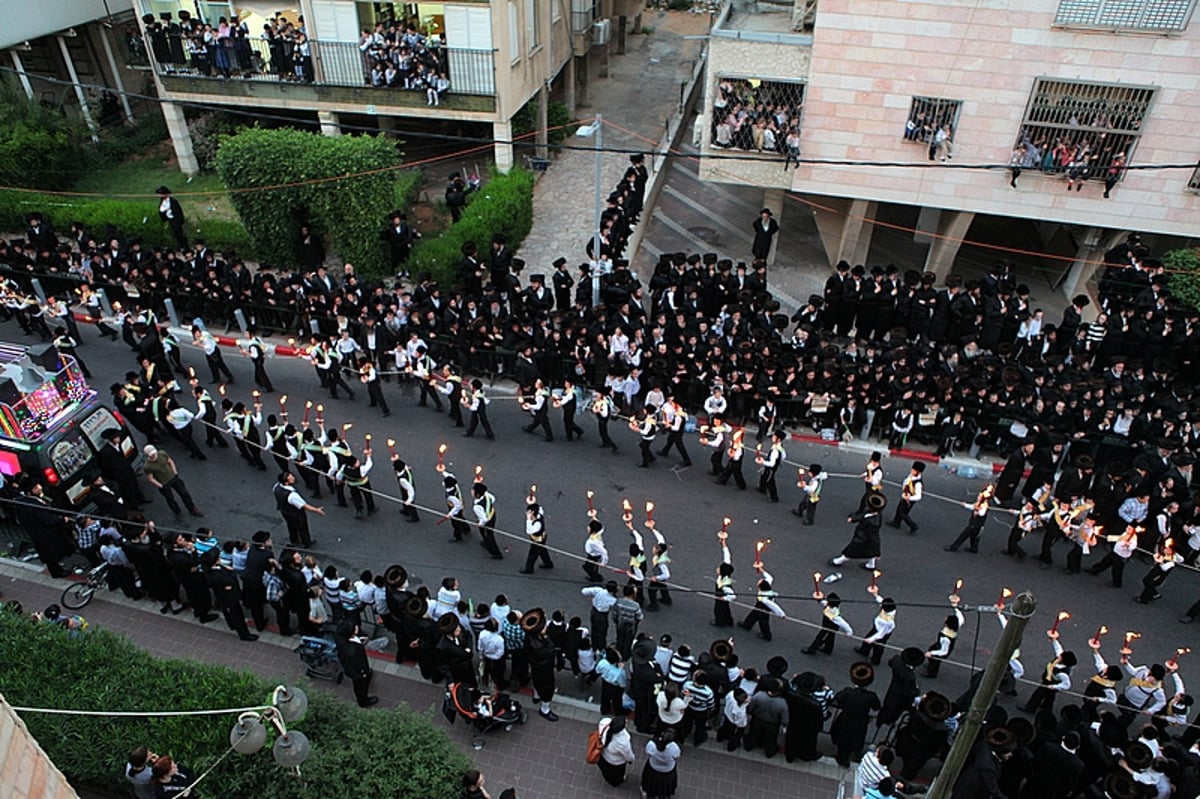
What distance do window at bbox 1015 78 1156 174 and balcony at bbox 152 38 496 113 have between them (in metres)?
11.7

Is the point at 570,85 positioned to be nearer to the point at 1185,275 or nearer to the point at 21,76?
the point at 21,76

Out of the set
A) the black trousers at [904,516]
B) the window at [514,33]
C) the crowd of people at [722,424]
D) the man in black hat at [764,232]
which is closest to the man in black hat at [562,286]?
the crowd of people at [722,424]

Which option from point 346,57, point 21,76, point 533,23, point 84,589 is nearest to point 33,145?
point 21,76

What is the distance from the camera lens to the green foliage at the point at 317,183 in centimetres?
1745

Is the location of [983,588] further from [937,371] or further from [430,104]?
[430,104]

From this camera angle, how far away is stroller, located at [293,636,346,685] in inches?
401

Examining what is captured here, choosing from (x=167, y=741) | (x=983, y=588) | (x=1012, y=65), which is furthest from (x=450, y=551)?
(x=1012, y=65)

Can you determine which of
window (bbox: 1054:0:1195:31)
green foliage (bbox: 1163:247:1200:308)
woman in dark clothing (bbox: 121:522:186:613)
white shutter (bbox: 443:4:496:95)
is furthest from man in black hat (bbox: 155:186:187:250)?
green foliage (bbox: 1163:247:1200:308)

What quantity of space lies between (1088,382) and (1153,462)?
1720 mm

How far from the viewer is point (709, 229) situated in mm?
22453

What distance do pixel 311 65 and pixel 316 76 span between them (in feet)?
0.86

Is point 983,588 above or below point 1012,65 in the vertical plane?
below

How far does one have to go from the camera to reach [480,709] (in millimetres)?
9391

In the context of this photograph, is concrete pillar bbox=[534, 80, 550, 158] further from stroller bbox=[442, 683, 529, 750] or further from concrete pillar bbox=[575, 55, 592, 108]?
stroller bbox=[442, 683, 529, 750]
